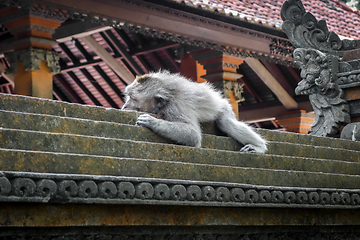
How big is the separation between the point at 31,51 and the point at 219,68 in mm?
3335

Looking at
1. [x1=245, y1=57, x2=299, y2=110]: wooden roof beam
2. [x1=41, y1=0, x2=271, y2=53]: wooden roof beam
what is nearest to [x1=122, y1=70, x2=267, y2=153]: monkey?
[x1=41, y1=0, x2=271, y2=53]: wooden roof beam

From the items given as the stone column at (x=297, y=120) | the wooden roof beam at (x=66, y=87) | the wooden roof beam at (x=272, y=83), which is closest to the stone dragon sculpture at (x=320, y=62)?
the wooden roof beam at (x=272, y=83)

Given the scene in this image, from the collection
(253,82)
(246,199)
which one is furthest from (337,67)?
(253,82)

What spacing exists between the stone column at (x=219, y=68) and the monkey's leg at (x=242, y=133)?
16.5ft

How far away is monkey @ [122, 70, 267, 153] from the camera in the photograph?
362 cm

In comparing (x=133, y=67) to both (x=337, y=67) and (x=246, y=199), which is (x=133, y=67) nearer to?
(x=337, y=67)

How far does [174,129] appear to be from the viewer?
11.5 feet

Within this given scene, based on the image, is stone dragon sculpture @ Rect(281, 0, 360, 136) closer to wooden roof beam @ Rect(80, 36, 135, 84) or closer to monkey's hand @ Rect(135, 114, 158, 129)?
monkey's hand @ Rect(135, 114, 158, 129)

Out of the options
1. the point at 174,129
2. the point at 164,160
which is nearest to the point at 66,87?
the point at 174,129

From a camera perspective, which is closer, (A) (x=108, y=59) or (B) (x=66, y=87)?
(A) (x=108, y=59)

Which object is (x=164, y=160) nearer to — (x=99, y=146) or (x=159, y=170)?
(x=159, y=170)

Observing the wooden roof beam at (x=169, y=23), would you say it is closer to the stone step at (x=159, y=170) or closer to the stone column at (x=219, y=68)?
the stone column at (x=219, y=68)

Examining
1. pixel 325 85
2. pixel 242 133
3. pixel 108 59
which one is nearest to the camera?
pixel 242 133

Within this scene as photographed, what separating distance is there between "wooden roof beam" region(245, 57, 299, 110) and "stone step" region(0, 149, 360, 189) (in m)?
6.86
